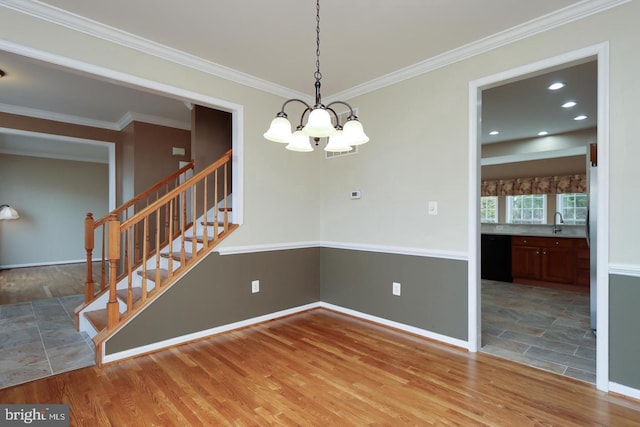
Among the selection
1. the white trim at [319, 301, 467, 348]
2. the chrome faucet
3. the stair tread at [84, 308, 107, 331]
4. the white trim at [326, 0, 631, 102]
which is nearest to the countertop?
the chrome faucet

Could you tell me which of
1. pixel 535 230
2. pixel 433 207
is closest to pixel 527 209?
pixel 535 230

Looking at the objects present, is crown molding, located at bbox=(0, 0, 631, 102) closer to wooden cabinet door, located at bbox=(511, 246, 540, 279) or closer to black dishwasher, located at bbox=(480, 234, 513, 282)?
black dishwasher, located at bbox=(480, 234, 513, 282)

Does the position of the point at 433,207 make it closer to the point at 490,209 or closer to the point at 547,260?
the point at 547,260

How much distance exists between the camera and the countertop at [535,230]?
18.4 feet

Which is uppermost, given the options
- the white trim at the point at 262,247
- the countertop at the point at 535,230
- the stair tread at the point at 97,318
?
the countertop at the point at 535,230

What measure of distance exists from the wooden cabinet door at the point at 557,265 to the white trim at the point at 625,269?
369 centimetres

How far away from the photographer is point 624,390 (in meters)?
2.16

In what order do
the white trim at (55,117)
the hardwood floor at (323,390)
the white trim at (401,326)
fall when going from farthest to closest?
the white trim at (55,117) → the white trim at (401,326) → the hardwood floor at (323,390)

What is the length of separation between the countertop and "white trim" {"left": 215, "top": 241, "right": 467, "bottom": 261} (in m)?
3.45

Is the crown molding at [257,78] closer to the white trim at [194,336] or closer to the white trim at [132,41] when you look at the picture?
the white trim at [132,41]

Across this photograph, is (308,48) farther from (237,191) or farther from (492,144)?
(492,144)

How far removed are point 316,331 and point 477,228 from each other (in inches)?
73.4

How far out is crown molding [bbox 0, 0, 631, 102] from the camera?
7.40ft

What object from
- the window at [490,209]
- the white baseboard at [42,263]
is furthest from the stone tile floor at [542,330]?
the white baseboard at [42,263]
